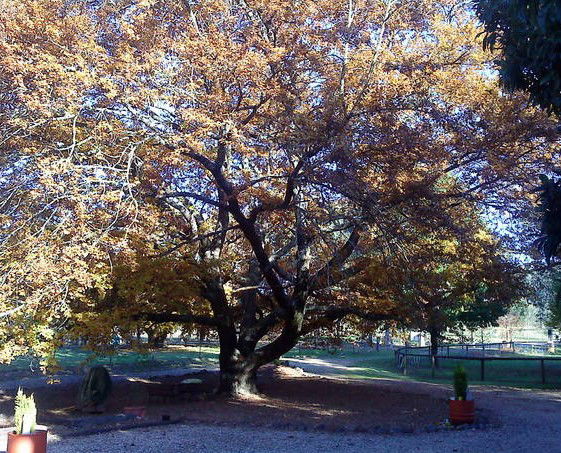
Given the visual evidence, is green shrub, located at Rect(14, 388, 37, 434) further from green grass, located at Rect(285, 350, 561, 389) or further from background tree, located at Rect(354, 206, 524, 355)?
green grass, located at Rect(285, 350, 561, 389)

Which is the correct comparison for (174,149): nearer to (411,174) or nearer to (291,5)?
(291,5)

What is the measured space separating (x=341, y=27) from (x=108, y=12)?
5021 millimetres

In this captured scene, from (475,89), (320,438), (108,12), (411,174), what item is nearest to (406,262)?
(411,174)

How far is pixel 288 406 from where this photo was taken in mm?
15859

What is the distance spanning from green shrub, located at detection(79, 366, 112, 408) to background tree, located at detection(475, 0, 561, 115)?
11.5 metres

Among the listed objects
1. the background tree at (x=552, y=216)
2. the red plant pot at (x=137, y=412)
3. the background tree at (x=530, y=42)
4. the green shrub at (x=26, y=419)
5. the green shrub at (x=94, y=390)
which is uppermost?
the background tree at (x=530, y=42)

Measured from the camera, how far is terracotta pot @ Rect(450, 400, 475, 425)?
12.4m

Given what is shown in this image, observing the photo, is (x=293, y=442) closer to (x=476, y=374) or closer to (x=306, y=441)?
(x=306, y=441)

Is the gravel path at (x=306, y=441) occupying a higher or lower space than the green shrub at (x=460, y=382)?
lower

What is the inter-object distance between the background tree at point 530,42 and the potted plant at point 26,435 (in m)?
7.14

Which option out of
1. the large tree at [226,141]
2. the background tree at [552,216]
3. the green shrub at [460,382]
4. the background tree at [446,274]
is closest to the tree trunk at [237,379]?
the large tree at [226,141]

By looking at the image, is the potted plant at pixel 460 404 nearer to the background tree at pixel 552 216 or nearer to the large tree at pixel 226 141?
the large tree at pixel 226 141

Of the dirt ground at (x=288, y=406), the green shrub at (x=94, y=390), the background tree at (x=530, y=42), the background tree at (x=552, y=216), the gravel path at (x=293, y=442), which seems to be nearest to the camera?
the background tree at (x=530, y=42)

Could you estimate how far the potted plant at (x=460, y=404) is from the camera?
40.4ft
